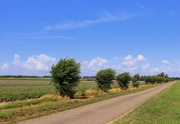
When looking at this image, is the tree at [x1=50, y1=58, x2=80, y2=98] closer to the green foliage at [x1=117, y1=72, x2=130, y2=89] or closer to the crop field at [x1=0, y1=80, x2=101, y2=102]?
the crop field at [x1=0, y1=80, x2=101, y2=102]

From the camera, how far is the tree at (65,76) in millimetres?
18297

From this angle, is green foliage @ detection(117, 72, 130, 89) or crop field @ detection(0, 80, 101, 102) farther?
green foliage @ detection(117, 72, 130, 89)

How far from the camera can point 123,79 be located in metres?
36.9

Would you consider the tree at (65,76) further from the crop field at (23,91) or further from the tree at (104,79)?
the tree at (104,79)

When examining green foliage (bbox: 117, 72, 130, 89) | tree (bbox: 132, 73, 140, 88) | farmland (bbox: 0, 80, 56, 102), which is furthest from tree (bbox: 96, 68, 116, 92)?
tree (bbox: 132, 73, 140, 88)

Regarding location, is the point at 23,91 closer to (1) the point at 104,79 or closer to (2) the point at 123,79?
(1) the point at 104,79

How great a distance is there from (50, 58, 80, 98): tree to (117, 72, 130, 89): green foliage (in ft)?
63.4

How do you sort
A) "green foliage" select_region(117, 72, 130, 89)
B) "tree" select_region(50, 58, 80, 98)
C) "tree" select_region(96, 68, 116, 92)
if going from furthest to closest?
1. "green foliage" select_region(117, 72, 130, 89)
2. "tree" select_region(96, 68, 116, 92)
3. "tree" select_region(50, 58, 80, 98)

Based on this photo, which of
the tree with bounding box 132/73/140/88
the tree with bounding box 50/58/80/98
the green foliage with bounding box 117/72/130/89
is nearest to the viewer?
the tree with bounding box 50/58/80/98

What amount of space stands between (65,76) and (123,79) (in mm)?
20661

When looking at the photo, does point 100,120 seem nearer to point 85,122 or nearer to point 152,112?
point 85,122

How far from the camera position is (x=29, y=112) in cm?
1059

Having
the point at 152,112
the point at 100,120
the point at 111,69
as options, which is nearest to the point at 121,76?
the point at 111,69

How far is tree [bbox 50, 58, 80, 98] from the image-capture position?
60.0 ft
